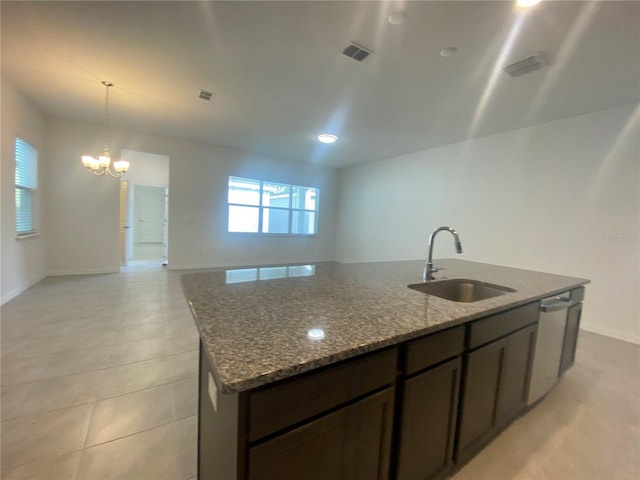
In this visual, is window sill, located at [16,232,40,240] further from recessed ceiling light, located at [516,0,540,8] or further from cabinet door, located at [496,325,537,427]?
recessed ceiling light, located at [516,0,540,8]

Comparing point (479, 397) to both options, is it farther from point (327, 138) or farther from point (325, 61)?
point (327, 138)

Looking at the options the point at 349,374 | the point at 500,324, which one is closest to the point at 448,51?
the point at 500,324

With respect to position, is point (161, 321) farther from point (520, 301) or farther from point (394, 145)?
point (394, 145)

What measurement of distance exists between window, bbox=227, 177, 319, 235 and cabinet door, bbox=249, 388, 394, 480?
6.07 m

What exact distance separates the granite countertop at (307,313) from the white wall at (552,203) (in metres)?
2.28

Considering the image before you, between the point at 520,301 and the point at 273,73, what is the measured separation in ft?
9.53

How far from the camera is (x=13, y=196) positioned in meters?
3.60

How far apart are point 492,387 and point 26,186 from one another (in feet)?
19.6

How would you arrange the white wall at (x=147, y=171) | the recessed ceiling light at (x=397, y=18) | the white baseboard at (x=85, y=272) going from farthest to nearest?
the white wall at (x=147, y=171) → the white baseboard at (x=85, y=272) → the recessed ceiling light at (x=397, y=18)

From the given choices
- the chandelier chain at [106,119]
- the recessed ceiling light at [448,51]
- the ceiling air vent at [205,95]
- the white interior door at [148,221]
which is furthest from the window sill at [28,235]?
the recessed ceiling light at [448,51]

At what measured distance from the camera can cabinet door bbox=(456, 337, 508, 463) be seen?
1286 millimetres

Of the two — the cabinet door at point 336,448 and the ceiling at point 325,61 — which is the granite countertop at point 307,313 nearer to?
the cabinet door at point 336,448

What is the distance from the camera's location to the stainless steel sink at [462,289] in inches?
71.1

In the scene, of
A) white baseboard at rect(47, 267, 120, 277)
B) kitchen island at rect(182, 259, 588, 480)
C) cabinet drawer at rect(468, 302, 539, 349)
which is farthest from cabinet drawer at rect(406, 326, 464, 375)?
white baseboard at rect(47, 267, 120, 277)
